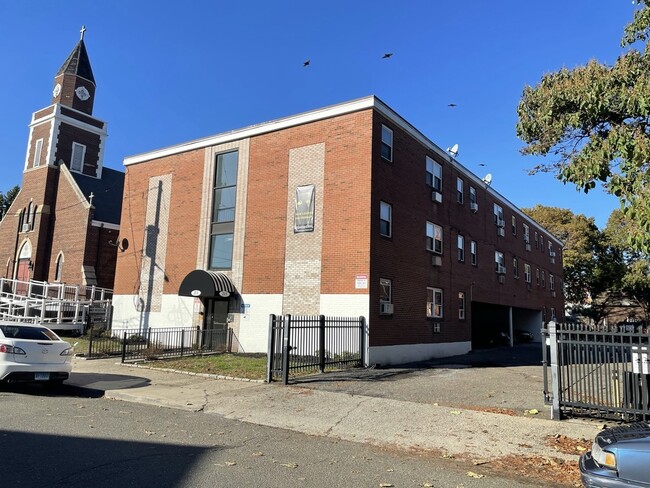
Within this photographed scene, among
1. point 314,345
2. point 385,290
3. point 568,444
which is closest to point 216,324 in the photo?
point 314,345

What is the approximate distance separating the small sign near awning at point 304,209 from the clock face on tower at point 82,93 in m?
29.0

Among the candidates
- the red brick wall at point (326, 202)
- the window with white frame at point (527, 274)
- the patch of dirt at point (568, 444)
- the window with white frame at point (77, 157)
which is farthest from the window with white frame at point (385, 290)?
the window with white frame at point (77, 157)

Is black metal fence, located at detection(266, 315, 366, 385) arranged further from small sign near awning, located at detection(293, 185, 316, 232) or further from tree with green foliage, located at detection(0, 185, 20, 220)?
tree with green foliage, located at detection(0, 185, 20, 220)

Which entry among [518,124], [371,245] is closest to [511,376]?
[371,245]

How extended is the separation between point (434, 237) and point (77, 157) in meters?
29.4

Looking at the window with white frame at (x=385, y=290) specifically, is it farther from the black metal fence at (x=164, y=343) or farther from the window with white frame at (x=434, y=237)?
the black metal fence at (x=164, y=343)

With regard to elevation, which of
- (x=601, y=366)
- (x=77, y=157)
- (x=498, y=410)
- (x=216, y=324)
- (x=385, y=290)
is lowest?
(x=498, y=410)

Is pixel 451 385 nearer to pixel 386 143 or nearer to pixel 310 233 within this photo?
pixel 310 233

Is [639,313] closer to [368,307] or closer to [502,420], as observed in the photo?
[368,307]

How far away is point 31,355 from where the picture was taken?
10930 millimetres

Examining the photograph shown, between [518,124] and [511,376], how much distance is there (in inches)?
304

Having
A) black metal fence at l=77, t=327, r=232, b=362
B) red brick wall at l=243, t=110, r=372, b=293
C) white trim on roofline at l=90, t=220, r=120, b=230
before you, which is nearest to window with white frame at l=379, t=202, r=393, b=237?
red brick wall at l=243, t=110, r=372, b=293

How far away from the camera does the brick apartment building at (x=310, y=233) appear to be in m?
18.1

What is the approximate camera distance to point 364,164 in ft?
59.0
